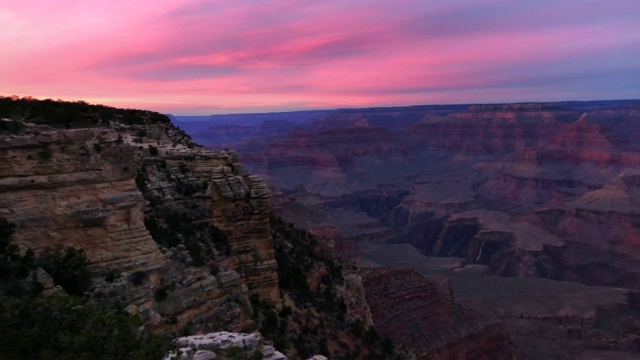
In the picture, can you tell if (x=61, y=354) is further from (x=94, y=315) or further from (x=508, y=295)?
(x=508, y=295)

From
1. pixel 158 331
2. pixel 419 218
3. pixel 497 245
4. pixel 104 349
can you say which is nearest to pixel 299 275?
pixel 158 331

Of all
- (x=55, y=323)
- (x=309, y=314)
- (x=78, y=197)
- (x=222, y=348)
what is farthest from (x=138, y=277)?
(x=309, y=314)

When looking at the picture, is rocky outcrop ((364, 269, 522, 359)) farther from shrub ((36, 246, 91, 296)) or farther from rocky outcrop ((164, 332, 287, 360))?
shrub ((36, 246, 91, 296))

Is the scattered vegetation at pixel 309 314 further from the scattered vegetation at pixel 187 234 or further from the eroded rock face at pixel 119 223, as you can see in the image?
the scattered vegetation at pixel 187 234

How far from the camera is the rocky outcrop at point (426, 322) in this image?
1626 inches

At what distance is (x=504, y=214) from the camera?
120688 millimetres

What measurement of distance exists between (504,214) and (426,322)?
3242 inches

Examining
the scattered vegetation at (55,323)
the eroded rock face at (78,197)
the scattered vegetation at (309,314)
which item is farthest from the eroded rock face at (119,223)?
the scattered vegetation at (309,314)

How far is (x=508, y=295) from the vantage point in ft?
215

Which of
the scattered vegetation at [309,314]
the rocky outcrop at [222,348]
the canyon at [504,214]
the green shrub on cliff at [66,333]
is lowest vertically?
the canyon at [504,214]

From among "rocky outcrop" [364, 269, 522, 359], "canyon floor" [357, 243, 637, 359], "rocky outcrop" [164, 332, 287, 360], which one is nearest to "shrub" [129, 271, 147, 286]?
"rocky outcrop" [164, 332, 287, 360]

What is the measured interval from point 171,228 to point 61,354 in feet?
26.1

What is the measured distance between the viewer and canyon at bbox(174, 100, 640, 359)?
62062 mm

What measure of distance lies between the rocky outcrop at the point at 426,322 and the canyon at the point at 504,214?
18.9 feet
